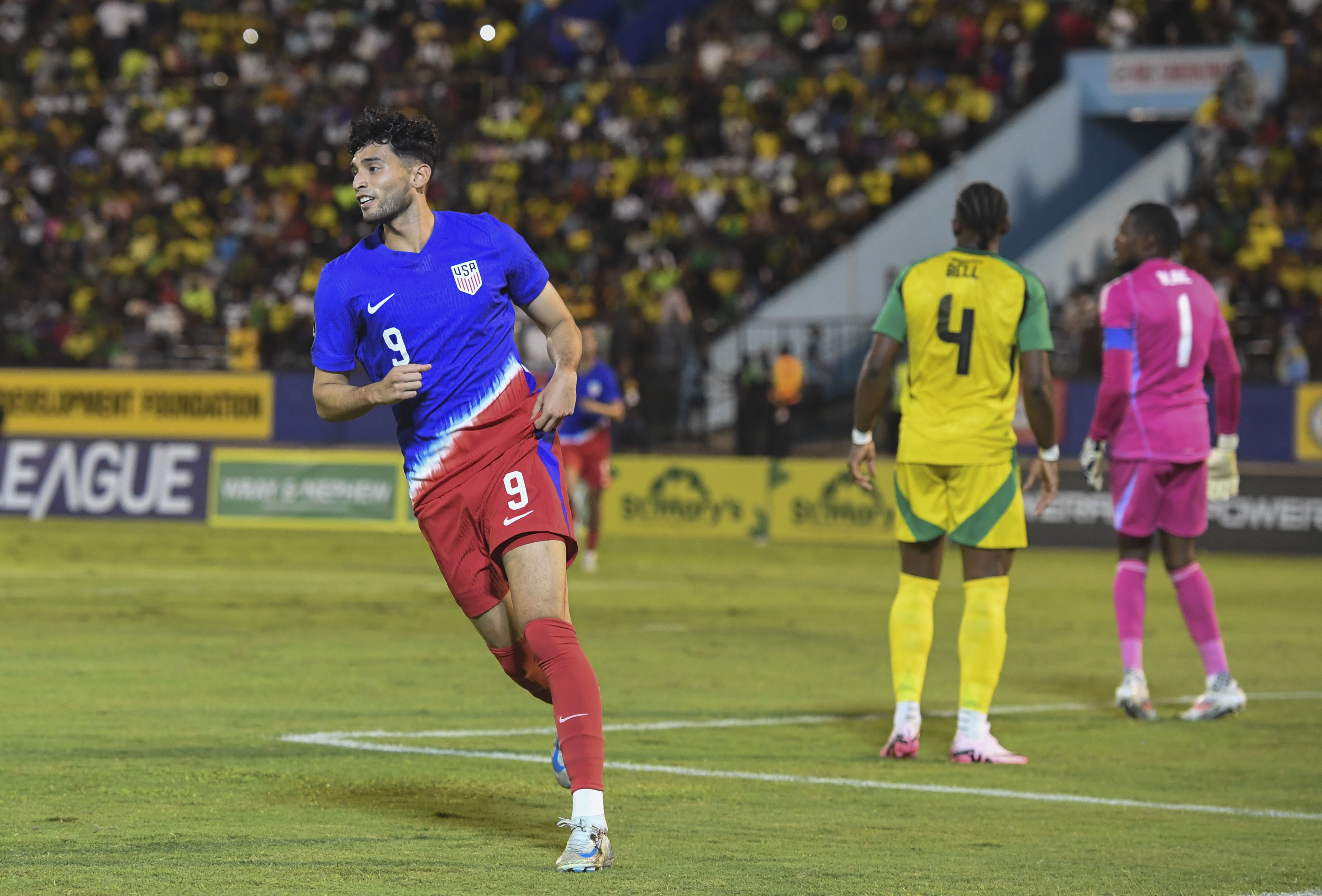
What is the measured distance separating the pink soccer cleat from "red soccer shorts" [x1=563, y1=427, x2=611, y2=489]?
11.1 m

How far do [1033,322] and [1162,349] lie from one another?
5.83ft

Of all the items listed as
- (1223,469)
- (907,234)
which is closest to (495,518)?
(1223,469)

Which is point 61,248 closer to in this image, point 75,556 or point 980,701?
point 75,556

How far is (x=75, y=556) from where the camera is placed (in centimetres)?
1977

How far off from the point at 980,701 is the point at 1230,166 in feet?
72.8

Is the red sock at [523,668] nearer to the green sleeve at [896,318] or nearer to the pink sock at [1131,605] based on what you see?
the green sleeve at [896,318]

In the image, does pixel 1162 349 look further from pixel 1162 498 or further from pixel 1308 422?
pixel 1308 422

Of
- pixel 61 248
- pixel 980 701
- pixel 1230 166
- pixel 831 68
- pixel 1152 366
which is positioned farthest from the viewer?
pixel 61 248

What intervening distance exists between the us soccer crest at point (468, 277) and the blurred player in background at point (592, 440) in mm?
13024

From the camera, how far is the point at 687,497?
2420cm

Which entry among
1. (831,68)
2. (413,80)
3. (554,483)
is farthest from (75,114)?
(554,483)

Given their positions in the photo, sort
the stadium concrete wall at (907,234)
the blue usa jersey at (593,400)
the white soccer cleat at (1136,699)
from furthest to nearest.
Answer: the stadium concrete wall at (907,234), the blue usa jersey at (593,400), the white soccer cleat at (1136,699)

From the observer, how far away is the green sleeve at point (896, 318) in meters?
8.52

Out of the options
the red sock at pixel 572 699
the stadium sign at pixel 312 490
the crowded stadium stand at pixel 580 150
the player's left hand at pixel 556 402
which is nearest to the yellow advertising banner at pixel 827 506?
the crowded stadium stand at pixel 580 150
